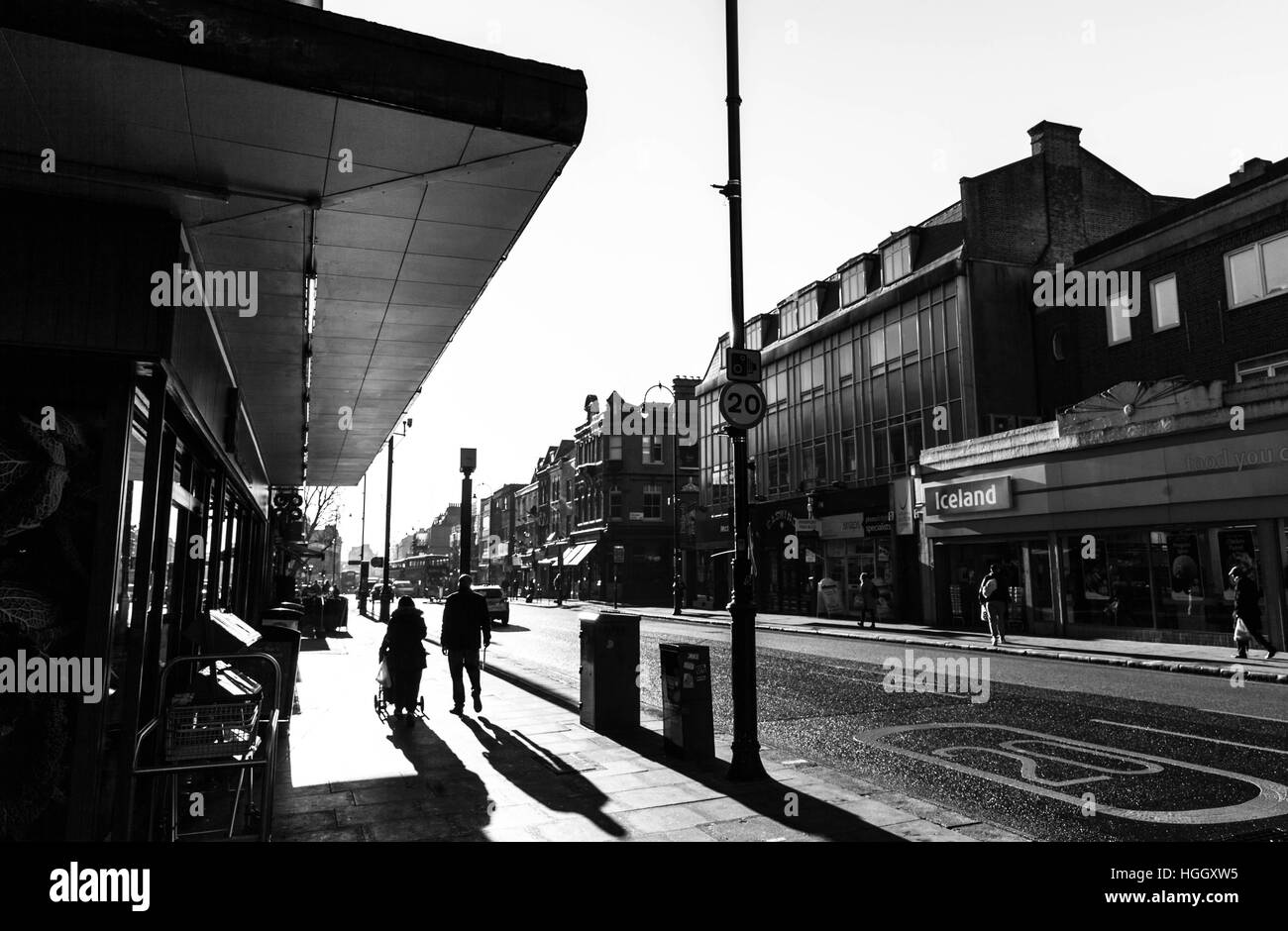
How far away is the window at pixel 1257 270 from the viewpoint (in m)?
19.3

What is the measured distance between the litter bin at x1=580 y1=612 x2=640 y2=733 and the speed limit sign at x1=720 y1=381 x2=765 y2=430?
268cm

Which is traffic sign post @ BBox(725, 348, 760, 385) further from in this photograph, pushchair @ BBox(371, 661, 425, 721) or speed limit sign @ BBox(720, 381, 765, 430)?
pushchair @ BBox(371, 661, 425, 721)

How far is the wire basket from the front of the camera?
493 cm

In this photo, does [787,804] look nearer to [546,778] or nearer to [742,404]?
[546,778]

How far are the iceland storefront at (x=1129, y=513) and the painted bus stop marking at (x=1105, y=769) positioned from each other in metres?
13.1

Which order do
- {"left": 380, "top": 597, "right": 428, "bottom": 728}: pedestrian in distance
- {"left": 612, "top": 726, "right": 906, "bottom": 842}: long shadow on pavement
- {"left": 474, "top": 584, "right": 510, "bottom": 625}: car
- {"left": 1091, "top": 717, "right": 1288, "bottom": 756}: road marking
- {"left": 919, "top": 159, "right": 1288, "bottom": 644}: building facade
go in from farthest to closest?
1. {"left": 474, "top": 584, "right": 510, "bottom": 625}: car
2. {"left": 919, "top": 159, "right": 1288, "bottom": 644}: building facade
3. {"left": 380, "top": 597, "right": 428, "bottom": 728}: pedestrian in distance
4. {"left": 1091, "top": 717, "right": 1288, "bottom": 756}: road marking
5. {"left": 612, "top": 726, "right": 906, "bottom": 842}: long shadow on pavement

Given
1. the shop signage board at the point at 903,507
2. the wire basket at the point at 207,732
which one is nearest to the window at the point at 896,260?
the shop signage board at the point at 903,507

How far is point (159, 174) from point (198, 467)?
5.06 meters

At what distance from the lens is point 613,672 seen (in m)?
9.20

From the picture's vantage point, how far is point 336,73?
409 cm

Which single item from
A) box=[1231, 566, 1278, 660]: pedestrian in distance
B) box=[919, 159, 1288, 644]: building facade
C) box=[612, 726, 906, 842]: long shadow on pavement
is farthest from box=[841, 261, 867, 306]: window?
box=[612, 726, 906, 842]: long shadow on pavement

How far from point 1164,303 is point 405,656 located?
73.1ft

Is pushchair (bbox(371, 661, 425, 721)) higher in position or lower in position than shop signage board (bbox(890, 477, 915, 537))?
lower
